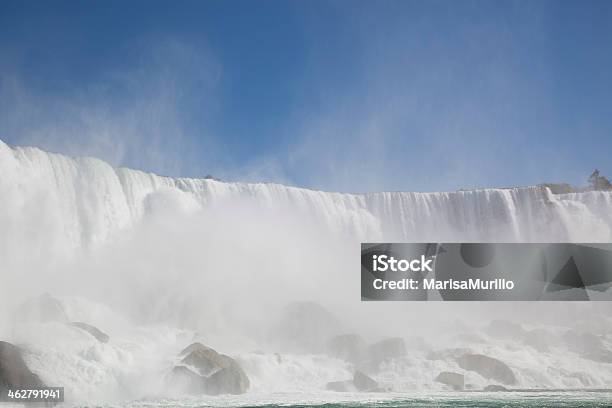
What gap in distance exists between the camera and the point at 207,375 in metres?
26.0

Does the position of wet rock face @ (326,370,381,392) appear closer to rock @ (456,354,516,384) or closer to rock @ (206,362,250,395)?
rock @ (206,362,250,395)

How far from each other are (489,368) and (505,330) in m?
8.81

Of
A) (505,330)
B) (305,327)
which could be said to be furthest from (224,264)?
(505,330)

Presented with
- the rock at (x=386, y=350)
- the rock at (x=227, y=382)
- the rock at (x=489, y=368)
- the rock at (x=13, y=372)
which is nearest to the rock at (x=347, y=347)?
the rock at (x=386, y=350)

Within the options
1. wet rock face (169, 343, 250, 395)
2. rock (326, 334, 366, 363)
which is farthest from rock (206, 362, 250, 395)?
rock (326, 334, 366, 363)

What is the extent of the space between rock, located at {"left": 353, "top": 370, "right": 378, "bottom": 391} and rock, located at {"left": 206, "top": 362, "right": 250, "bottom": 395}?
428 centimetres

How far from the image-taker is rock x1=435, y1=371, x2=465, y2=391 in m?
29.1

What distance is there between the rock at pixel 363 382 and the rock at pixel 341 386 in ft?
0.60

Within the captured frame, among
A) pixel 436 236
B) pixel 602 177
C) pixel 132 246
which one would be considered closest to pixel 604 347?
pixel 436 236

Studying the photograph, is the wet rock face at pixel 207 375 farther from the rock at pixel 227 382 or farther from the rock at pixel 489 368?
the rock at pixel 489 368

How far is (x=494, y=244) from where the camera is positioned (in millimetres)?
52281

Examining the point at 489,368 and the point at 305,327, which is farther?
the point at 305,327

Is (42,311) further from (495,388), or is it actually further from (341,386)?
(495,388)

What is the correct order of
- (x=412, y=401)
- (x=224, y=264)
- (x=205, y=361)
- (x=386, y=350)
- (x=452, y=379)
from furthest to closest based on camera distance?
(x=224, y=264) < (x=386, y=350) < (x=452, y=379) < (x=205, y=361) < (x=412, y=401)
